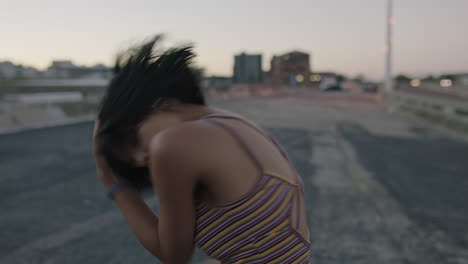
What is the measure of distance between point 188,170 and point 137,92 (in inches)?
15.5

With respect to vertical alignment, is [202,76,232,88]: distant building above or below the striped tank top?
above

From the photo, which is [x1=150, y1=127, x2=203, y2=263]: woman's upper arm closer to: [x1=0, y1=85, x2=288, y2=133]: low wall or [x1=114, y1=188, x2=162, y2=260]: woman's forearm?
[x1=114, y1=188, x2=162, y2=260]: woman's forearm

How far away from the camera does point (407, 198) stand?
509 cm

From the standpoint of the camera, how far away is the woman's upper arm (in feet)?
3.65

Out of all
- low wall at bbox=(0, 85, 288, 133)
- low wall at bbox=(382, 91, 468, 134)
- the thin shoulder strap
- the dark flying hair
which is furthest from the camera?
low wall at bbox=(0, 85, 288, 133)

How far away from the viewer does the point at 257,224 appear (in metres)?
1.28

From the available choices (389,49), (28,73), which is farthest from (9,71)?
(389,49)

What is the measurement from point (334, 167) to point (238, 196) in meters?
5.94

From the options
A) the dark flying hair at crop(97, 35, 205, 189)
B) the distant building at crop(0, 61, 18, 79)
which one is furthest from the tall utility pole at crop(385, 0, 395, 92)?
the distant building at crop(0, 61, 18, 79)

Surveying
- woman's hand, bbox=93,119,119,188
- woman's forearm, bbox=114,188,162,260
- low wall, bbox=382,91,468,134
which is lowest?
low wall, bbox=382,91,468,134

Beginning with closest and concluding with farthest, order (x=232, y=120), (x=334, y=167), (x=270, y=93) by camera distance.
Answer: (x=232, y=120), (x=334, y=167), (x=270, y=93)

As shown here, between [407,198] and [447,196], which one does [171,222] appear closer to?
[407,198]

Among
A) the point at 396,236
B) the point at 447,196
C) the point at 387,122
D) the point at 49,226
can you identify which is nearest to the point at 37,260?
the point at 49,226

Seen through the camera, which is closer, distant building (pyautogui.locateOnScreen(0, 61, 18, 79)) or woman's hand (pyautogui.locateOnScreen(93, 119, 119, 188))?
woman's hand (pyautogui.locateOnScreen(93, 119, 119, 188))
